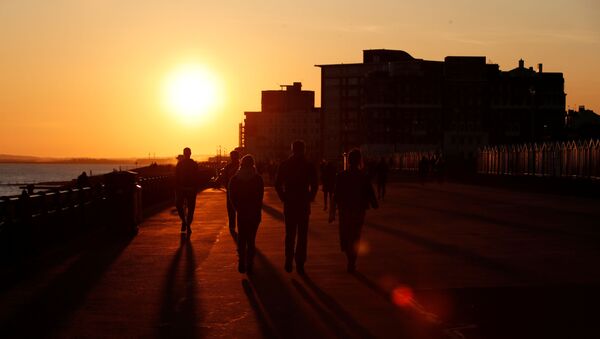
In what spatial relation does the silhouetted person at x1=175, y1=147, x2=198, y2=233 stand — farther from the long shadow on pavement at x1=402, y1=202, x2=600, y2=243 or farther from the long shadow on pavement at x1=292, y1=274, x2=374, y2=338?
the long shadow on pavement at x1=292, y1=274, x2=374, y2=338

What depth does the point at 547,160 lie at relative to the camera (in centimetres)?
5003

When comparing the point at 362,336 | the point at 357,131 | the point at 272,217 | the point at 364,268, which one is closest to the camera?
the point at 362,336

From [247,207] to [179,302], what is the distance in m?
2.82

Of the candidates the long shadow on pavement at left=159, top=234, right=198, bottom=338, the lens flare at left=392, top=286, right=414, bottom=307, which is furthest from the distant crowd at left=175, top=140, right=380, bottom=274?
the lens flare at left=392, top=286, right=414, bottom=307

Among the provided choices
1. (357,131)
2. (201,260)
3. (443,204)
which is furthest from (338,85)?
(201,260)

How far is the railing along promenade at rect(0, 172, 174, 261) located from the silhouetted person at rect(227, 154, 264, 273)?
318cm

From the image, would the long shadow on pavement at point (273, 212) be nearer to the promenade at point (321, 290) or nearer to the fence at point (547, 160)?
the promenade at point (321, 290)

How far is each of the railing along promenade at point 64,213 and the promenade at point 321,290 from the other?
0.49m

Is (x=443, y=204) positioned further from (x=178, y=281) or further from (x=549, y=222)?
(x=178, y=281)

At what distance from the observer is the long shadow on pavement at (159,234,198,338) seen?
342 inches

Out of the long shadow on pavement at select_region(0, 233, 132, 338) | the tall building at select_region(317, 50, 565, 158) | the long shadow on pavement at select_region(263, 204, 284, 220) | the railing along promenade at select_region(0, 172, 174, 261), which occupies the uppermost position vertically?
the tall building at select_region(317, 50, 565, 158)

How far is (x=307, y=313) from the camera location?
962 centimetres

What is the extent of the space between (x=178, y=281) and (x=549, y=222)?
1405cm

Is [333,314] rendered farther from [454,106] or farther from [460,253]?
[454,106]
